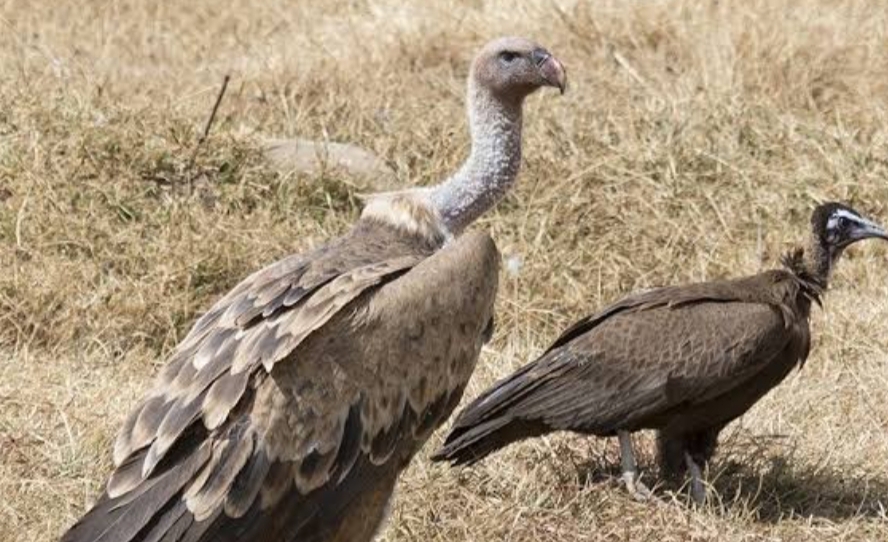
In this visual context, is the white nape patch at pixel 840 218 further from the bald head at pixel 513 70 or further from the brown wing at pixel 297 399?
the brown wing at pixel 297 399

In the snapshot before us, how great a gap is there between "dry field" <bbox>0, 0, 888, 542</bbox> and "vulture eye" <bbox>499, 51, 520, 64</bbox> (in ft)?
3.78

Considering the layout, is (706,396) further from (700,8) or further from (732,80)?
(700,8)

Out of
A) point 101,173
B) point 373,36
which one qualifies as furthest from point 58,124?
point 373,36

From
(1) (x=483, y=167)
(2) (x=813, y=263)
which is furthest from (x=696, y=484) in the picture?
(1) (x=483, y=167)

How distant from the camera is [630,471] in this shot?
5.91 metres

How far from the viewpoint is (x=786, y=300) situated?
6.21 meters

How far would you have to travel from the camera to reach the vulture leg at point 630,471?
5.88 metres

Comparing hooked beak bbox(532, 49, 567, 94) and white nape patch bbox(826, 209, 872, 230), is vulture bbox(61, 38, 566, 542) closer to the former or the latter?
hooked beak bbox(532, 49, 567, 94)

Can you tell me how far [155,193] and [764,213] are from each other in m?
2.42

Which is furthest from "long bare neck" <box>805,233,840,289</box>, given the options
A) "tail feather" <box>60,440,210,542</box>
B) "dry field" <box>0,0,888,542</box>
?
"tail feather" <box>60,440,210,542</box>

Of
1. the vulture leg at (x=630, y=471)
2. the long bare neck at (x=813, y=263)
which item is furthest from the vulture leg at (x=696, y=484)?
the long bare neck at (x=813, y=263)

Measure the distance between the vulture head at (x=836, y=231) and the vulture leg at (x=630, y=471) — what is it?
3.34 feet

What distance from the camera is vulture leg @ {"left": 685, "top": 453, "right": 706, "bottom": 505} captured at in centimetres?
586

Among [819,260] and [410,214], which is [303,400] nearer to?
[410,214]
